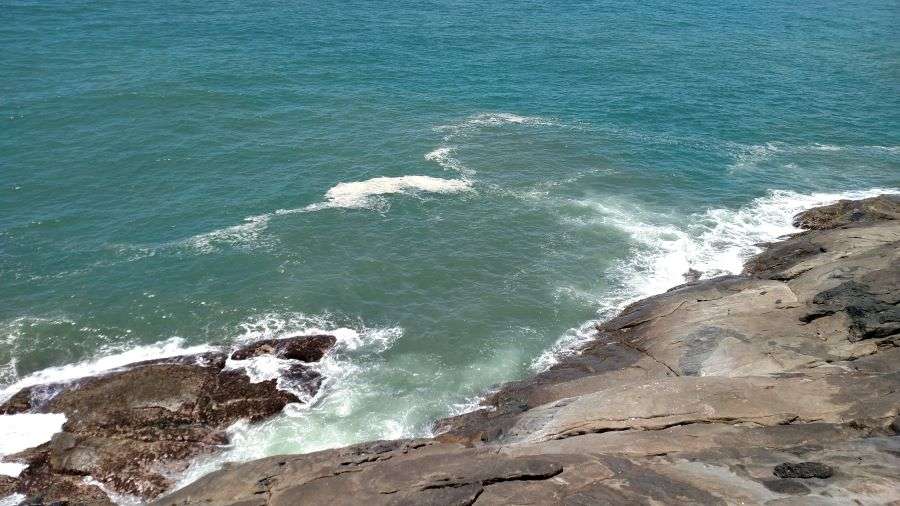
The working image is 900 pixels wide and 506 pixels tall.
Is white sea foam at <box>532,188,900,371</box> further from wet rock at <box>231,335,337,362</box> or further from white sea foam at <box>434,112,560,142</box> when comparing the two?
white sea foam at <box>434,112,560,142</box>

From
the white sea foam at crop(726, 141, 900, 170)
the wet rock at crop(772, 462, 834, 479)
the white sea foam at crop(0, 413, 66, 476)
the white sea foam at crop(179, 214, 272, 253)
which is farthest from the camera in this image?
the white sea foam at crop(726, 141, 900, 170)

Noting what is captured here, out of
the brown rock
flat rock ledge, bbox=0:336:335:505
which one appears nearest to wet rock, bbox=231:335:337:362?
flat rock ledge, bbox=0:336:335:505

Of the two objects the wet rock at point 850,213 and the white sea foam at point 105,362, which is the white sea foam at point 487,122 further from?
the white sea foam at point 105,362

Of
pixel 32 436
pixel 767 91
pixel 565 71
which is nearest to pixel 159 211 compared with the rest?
pixel 32 436

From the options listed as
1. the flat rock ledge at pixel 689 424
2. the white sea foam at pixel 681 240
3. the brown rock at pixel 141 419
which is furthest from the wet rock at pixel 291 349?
the white sea foam at pixel 681 240

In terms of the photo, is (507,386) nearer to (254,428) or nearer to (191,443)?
(254,428)

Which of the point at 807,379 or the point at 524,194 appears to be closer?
the point at 807,379
